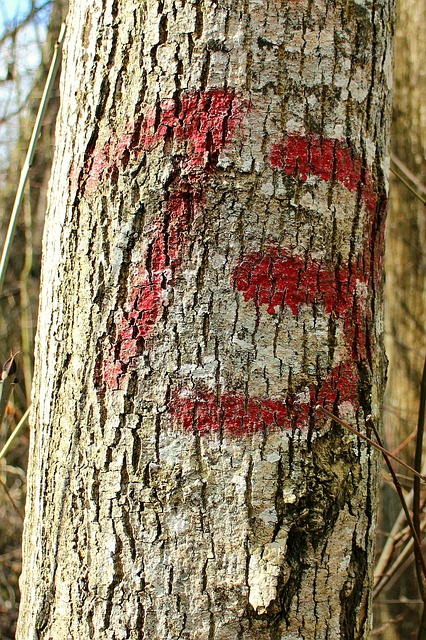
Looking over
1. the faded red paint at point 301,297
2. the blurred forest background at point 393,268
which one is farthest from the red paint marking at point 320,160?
the blurred forest background at point 393,268

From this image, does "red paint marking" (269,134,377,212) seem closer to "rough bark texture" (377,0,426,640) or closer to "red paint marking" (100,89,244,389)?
"red paint marking" (100,89,244,389)

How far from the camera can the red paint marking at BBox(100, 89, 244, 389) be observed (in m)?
0.97

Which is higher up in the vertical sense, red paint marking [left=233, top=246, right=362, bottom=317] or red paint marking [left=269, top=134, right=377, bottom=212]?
red paint marking [left=269, top=134, right=377, bottom=212]

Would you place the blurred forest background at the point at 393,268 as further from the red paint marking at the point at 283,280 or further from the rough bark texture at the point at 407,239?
the red paint marking at the point at 283,280

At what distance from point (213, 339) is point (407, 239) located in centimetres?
294

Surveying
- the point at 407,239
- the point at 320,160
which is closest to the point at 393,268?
the point at 407,239

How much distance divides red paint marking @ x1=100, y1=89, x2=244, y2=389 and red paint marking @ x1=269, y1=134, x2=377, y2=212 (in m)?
0.09

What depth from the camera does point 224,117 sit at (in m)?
0.97

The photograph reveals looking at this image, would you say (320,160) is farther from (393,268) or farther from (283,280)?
(393,268)

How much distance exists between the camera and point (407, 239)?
11.9ft

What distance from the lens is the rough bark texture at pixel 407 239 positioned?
3.48 metres

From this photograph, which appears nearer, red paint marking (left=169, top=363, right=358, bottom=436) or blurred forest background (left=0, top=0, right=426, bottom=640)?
red paint marking (left=169, top=363, right=358, bottom=436)

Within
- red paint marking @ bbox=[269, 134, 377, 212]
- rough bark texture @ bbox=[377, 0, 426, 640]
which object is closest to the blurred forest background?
rough bark texture @ bbox=[377, 0, 426, 640]

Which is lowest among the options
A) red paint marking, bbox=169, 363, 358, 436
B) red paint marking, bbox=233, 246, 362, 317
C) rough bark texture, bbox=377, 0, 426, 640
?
red paint marking, bbox=169, 363, 358, 436
